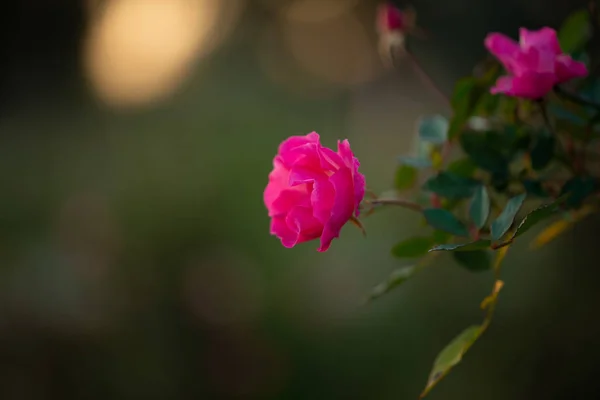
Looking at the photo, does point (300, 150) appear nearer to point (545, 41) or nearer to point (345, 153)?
point (345, 153)

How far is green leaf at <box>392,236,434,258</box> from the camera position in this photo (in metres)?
0.36

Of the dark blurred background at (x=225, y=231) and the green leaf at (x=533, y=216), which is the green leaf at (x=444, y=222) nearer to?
the green leaf at (x=533, y=216)

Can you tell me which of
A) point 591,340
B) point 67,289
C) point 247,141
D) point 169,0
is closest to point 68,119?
point 169,0

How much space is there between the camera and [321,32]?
258cm

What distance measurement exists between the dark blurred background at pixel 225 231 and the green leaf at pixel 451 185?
0.94m

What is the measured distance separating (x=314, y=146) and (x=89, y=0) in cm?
262

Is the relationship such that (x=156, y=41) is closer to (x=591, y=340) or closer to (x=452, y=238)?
(x=591, y=340)

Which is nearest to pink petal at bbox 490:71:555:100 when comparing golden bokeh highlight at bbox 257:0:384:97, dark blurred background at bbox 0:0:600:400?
dark blurred background at bbox 0:0:600:400

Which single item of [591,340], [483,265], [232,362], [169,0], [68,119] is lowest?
[591,340]

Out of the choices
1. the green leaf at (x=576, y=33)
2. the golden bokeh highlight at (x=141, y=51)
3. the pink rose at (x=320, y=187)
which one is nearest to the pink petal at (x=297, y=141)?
the pink rose at (x=320, y=187)

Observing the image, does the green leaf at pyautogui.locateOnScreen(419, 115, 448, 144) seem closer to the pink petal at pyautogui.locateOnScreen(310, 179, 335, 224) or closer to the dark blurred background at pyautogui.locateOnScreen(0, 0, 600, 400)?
the pink petal at pyautogui.locateOnScreen(310, 179, 335, 224)

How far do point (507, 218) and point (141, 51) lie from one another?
2328 mm

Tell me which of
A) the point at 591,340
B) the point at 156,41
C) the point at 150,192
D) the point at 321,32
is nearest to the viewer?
the point at 591,340

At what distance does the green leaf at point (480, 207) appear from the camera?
329 mm
